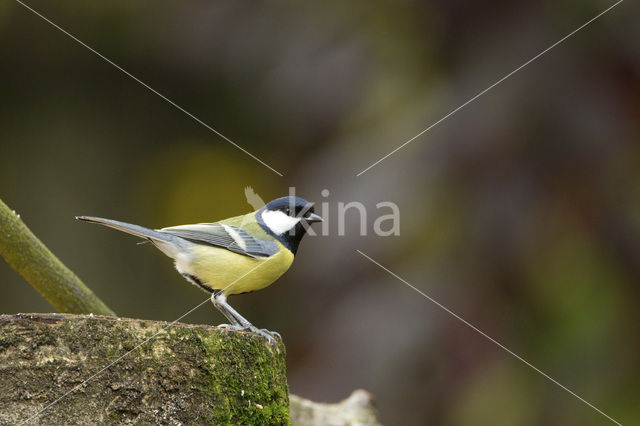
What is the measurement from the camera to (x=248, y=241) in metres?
2.39

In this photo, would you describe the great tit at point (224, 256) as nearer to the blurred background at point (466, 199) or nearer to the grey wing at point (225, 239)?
the grey wing at point (225, 239)

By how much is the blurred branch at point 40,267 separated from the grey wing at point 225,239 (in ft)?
1.11

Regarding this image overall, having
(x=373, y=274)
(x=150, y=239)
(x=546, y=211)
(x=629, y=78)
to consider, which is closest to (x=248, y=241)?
(x=150, y=239)

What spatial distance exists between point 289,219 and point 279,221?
37 mm

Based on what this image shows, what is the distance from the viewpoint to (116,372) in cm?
143

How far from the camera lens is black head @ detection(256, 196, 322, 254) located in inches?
100

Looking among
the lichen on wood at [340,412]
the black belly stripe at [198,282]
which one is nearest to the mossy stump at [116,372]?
the black belly stripe at [198,282]

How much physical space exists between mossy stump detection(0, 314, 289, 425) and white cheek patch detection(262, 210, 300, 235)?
100cm

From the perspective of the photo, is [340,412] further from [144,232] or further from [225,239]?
[144,232]

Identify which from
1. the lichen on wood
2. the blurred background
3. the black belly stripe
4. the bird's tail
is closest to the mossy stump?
the bird's tail

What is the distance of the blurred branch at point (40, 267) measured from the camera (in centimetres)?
215

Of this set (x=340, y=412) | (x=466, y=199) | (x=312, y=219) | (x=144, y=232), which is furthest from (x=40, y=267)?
(x=466, y=199)

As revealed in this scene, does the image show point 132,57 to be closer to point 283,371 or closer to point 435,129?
point 435,129

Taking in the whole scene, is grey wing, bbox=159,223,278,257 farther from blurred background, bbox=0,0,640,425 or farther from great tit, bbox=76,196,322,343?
blurred background, bbox=0,0,640,425
